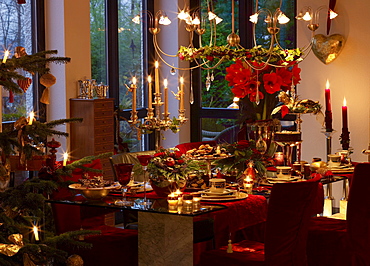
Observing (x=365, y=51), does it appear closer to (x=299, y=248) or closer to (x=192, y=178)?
(x=192, y=178)

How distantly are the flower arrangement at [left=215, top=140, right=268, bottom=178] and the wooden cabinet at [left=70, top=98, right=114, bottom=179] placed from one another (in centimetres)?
231

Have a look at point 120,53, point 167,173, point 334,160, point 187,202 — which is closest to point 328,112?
point 334,160

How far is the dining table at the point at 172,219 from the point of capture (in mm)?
3195

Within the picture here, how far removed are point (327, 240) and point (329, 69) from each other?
3084mm

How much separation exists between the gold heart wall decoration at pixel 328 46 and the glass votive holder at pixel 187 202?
363 centimetres

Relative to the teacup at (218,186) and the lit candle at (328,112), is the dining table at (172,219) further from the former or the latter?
the lit candle at (328,112)

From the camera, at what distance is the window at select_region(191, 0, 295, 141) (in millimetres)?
7468

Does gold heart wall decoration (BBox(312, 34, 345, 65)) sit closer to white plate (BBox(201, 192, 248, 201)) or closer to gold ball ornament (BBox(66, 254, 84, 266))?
white plate (BBox(201, 192, 248, 201))

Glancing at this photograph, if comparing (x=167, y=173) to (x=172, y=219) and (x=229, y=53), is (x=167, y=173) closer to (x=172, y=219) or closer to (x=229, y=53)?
(x=172, y=219)

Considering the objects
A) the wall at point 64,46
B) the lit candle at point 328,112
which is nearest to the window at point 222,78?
the wall at point 64,46

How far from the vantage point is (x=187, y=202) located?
3328 mm

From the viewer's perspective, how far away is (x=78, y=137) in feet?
20.9

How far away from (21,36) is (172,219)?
11.6 ft

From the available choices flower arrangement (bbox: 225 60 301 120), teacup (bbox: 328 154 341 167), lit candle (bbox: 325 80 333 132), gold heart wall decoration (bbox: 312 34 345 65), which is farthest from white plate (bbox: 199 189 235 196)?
gold heart wall decoration (bbox: 312 34 345 65)
